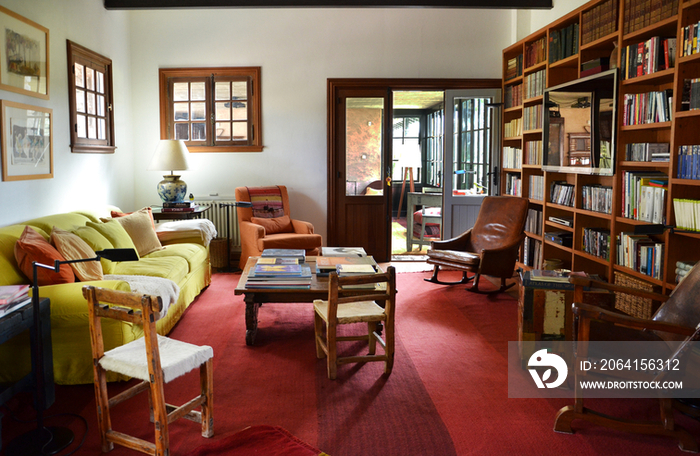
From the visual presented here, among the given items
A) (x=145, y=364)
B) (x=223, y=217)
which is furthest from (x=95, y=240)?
(x=223, y=217)

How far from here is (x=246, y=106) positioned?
22.2ft

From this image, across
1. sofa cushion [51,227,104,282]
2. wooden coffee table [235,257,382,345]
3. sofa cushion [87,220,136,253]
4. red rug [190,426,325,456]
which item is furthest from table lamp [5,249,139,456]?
sofa cushion [87,220,136,253]

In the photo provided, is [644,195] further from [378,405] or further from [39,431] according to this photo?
[39,431]

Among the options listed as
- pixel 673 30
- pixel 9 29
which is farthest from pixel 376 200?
pixel 9 29

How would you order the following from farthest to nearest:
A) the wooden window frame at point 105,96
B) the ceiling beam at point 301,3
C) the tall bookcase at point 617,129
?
the ceiling beam at point 301,3
the wooden window frame at point 105,96
the tall bookcase at point 617,129

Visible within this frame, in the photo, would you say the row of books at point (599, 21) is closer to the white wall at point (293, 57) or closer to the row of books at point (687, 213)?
the row of books at point (687, 213)

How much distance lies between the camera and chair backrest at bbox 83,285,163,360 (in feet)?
7.25

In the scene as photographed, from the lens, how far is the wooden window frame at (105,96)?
194 inches

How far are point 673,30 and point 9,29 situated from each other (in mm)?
4658

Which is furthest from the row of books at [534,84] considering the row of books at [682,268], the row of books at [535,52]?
the row of books at [682,268]

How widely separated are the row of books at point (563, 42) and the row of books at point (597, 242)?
1.69m

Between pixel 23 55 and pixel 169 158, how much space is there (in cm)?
205

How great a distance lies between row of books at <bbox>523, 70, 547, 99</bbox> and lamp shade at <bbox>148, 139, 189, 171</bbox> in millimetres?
3844

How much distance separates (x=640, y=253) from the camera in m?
3.96
